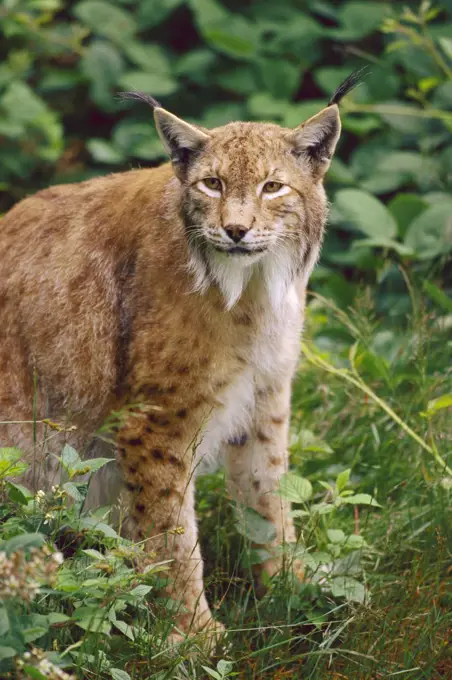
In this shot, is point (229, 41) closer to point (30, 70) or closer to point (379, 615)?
point (30, 70)

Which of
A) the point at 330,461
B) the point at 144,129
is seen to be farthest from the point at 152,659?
the point at 144,129

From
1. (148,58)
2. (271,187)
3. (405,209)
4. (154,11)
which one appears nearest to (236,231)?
(271,187)

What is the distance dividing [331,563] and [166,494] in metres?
0.67

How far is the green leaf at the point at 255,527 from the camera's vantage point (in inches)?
158

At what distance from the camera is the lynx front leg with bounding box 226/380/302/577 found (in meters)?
4.38

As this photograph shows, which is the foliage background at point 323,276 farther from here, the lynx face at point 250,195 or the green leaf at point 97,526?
the lynx face at point 250,195

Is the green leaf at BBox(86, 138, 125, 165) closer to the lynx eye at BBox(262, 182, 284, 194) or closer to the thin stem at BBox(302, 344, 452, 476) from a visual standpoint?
the thin stem at BBox(302, 344, 452, 476)

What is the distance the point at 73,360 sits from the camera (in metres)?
4.11

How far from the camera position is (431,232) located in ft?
19.4

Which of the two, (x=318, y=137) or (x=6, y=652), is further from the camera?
(x=318, y=137)

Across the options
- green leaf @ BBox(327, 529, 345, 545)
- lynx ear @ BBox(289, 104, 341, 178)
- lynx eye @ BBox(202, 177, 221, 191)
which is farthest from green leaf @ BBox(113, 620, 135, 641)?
lynx ear @ BBox(289, 104, 341, 178)

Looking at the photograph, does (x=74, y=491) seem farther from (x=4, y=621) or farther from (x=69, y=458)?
(x=4, y=621)

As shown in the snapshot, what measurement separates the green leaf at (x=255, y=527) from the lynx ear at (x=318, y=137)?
1262 mm

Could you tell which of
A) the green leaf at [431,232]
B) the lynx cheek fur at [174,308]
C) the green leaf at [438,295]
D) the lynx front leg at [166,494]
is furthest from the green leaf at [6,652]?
the green leaf at [431,232]
